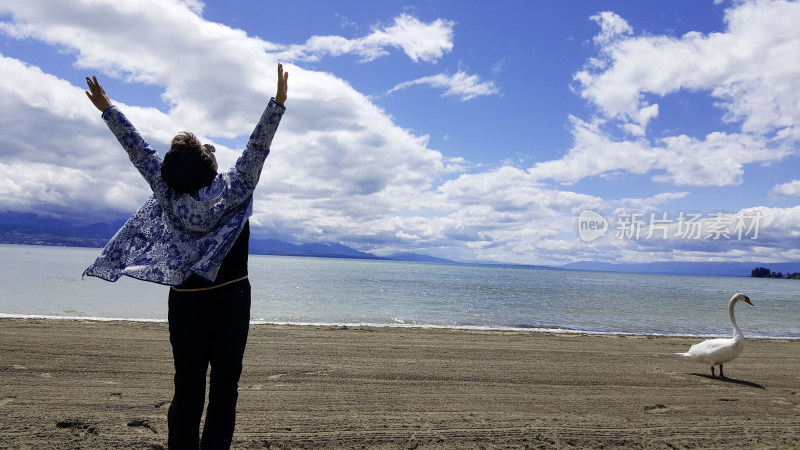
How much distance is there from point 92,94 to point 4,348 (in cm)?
657

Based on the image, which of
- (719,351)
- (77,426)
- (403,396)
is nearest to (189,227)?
(77,426)

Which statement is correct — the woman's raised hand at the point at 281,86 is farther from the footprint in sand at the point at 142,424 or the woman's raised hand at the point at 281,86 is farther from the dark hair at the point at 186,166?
the footprint in sand at the point at 142,424

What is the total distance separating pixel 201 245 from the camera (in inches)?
94.8

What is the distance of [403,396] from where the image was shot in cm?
559

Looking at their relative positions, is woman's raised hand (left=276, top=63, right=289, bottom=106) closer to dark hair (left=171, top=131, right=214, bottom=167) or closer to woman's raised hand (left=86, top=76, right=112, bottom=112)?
dark hair (left=171, top=131, right=214, bottom=167)

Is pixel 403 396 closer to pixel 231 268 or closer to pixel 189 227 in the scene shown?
pixel 231 268

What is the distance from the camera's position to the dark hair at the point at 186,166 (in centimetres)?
244

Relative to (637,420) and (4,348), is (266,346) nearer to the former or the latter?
(4,348)

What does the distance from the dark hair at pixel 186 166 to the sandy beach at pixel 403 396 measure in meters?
2.41

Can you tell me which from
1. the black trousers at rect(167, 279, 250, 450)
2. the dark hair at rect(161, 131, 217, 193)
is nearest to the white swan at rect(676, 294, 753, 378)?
the black trousers at rect(167, 279, 250, 450)

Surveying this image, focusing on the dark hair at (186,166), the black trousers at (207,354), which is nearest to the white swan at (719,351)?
the black trousers at (207,354)

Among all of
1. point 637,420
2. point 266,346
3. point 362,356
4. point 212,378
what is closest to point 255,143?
point 212,378

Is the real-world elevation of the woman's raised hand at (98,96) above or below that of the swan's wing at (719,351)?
above

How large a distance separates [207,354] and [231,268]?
454 millimetres
